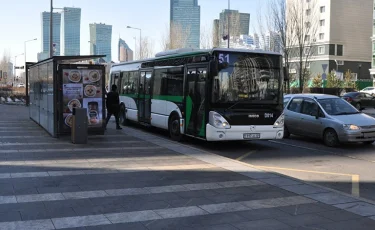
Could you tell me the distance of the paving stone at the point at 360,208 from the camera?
5777 mm

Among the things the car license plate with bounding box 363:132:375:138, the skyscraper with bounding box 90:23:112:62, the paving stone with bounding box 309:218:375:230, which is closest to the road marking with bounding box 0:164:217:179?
the paving stone with bounding box 309:218:375:230

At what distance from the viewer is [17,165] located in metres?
8.65

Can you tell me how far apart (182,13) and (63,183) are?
6593cm

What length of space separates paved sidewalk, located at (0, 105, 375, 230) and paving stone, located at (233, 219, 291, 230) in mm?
13

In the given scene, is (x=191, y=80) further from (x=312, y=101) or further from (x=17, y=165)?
(x=17, y=165)

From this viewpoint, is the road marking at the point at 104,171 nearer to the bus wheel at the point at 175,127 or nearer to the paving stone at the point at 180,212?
the paving stone at the point at 180,212

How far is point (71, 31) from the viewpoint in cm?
6344

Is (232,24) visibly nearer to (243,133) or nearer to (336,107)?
(336,107)

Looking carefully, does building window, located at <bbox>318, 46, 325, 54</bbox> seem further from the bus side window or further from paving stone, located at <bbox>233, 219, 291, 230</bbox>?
paving stone, located at <bbox>233, 219, 291, 230</bbox>

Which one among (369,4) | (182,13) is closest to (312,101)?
(182,13)

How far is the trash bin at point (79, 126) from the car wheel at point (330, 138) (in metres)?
7.56

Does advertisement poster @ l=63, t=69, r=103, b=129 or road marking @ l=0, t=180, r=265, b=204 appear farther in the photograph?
advertisement poster @ l=63, t=69, r=103, b=129

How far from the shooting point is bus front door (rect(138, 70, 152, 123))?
52.5 ft

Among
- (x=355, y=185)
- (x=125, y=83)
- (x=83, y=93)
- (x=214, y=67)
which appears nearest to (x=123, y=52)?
(x=125, y=83)
